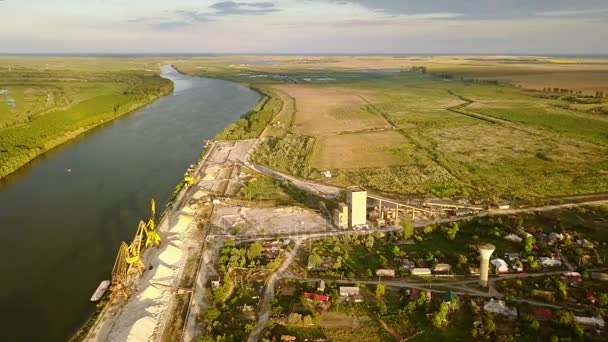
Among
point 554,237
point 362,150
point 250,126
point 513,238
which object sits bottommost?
point 513,238

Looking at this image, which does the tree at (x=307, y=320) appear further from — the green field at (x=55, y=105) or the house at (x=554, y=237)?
the green field at (x=55, y=105)

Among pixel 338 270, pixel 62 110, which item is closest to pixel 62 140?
pixel 62 110

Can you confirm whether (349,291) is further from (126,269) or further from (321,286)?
(126,269)

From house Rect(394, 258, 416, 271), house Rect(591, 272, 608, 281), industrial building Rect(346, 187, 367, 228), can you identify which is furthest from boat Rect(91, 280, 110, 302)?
house Rect(591, 272, 608, 281)

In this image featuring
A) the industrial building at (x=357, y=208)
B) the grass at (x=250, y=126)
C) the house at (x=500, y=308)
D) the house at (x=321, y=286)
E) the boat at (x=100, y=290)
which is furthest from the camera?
the grass at (x=250, y=126)

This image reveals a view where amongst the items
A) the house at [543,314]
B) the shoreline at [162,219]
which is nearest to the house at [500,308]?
the house at [543,314]

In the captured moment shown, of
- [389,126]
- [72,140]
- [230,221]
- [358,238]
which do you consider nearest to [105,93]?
[72,140]
